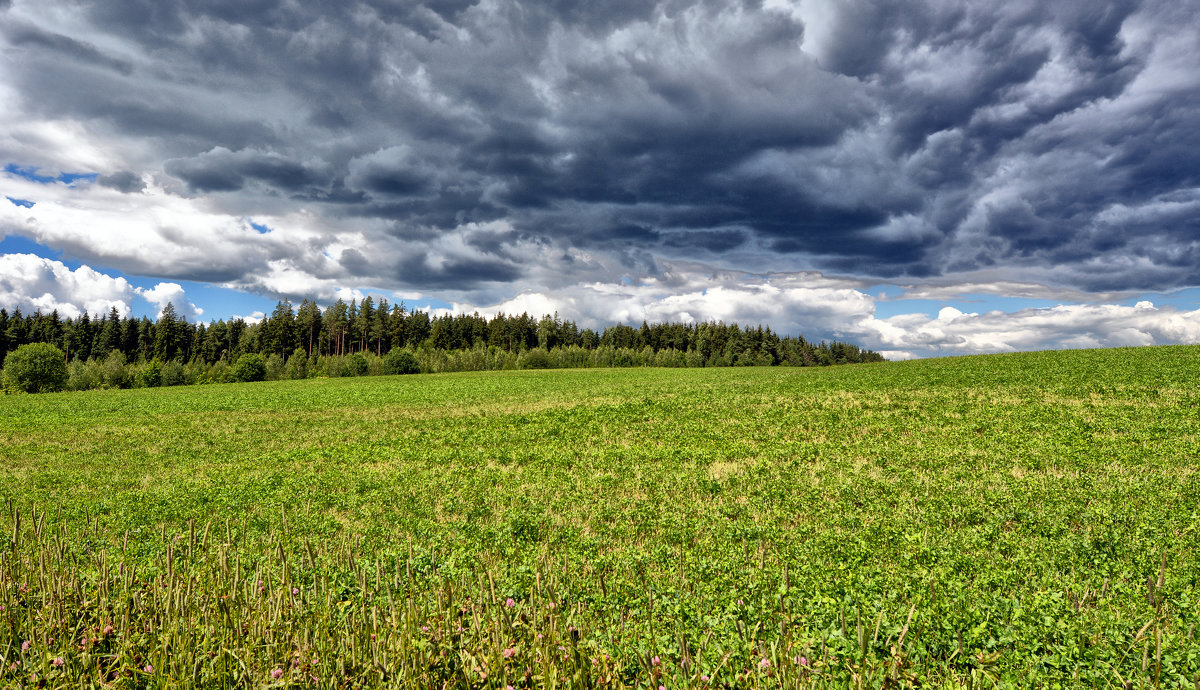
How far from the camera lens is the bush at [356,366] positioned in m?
109

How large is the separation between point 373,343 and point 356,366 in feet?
128

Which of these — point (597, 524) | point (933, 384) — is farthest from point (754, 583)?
point (933, 384)

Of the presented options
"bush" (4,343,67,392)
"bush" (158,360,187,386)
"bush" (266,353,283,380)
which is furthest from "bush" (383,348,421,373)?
"bush" (4,343,67,392)

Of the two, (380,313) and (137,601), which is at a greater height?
(380,313)

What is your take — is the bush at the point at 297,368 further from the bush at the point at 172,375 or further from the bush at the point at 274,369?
the bush at the point at 172,375

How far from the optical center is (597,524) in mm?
11367

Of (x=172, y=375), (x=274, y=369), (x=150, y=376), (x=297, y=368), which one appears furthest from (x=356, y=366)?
(x=150, y=376)

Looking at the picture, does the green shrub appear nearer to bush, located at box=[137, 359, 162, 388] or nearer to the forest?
the forest

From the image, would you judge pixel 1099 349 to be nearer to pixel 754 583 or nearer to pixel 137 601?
pixel 754 583

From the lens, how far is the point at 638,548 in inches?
386

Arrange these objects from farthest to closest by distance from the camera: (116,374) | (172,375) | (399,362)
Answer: (399,362), (172,375), (116,374)

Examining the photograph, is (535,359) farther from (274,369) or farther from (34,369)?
(34,369)

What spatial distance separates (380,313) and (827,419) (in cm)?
14071

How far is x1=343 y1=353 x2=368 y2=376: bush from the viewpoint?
108875 mm
